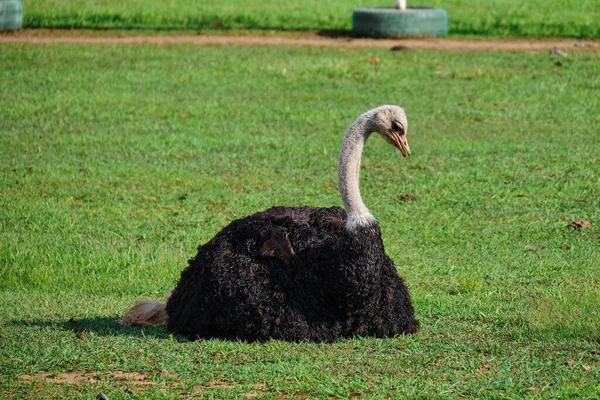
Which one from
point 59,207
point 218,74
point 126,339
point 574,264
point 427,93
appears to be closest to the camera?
point 126,339

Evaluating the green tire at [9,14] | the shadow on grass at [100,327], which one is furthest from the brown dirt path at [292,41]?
the shadow on grass at [100,327]

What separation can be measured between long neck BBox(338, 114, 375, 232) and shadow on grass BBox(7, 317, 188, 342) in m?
1.26

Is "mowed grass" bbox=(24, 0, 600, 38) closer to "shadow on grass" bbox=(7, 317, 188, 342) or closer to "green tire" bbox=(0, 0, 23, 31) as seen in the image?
Answer: "green tire" bbox=(0, 0, 23, 31)

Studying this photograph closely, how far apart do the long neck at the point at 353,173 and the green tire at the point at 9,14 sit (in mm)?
14659

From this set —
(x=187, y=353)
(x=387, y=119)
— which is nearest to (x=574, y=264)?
(x=387, y=119)

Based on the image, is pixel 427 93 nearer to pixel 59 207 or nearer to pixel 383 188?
pixel 383 188

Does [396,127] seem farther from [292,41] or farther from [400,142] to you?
[292,41]

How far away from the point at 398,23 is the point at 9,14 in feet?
22.6

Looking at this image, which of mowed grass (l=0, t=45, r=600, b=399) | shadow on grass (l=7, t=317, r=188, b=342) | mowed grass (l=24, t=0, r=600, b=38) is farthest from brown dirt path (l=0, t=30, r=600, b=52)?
shadow on grass (l=7, t=317, r=188, b=342)

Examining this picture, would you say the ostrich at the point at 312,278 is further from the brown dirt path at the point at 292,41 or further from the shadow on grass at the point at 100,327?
the brown dirt path at the point at 292,41

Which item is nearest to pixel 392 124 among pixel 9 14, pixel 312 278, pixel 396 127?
pixel 396 127

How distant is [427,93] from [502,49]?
11.9ft

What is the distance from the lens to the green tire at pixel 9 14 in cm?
1964

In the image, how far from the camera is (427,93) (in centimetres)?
1549
